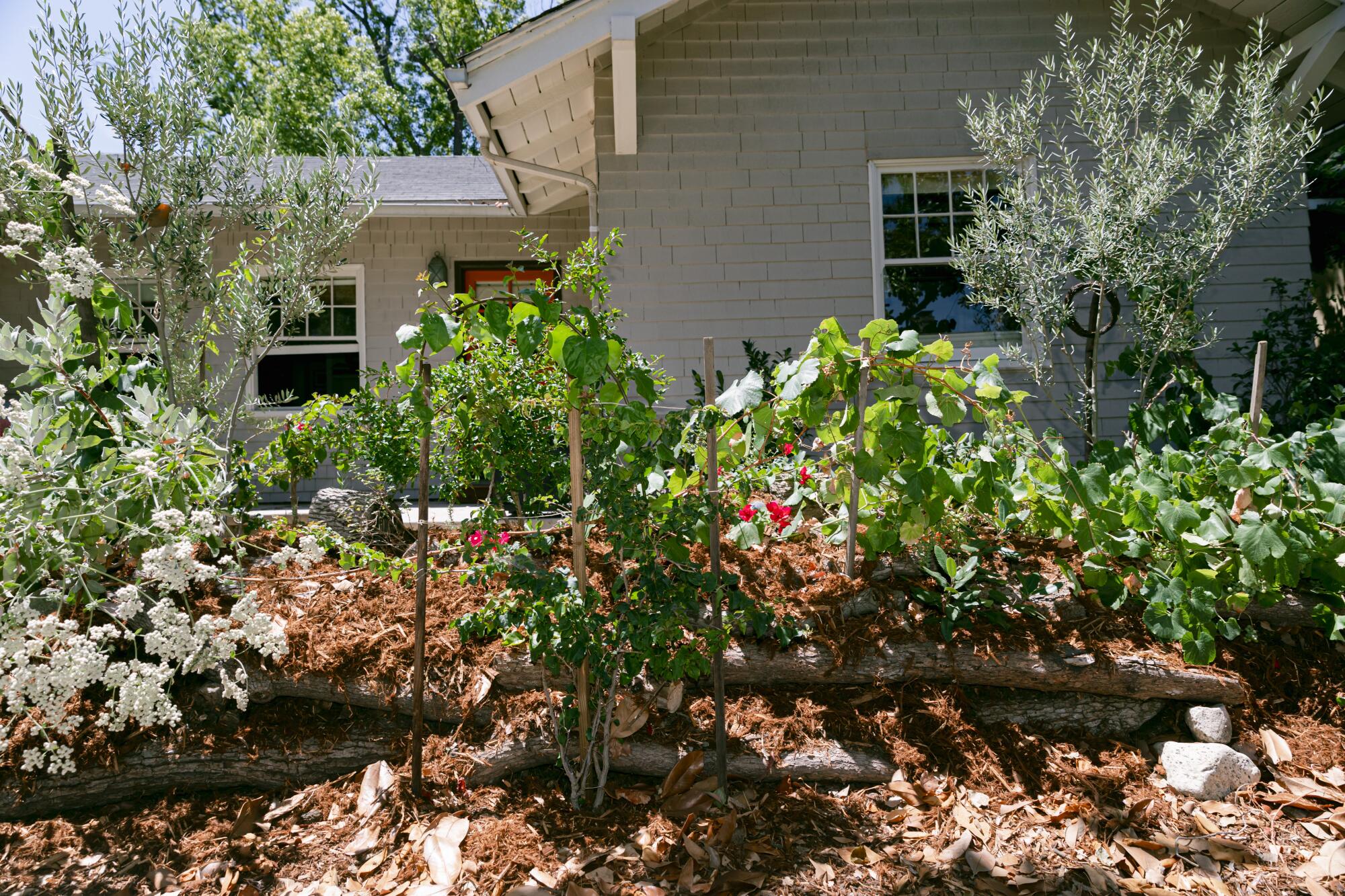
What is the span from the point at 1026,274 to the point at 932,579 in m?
2.46

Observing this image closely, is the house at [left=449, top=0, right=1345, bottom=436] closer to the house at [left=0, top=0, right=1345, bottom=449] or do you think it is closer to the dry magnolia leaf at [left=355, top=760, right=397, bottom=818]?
the house at [left=0, top=0, right=1345, bottom=449]

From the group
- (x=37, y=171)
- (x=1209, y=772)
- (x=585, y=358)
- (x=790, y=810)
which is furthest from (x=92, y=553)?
(x=1209, y=772)

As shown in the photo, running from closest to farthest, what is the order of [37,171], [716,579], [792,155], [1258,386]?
[716,579] < [37,171] < [1258,386] < [792,155]

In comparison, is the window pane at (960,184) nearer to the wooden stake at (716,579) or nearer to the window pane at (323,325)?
the wooden stake at (716,579)

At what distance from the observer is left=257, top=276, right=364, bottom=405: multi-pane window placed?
8305 millimetres

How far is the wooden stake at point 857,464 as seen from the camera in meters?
3.16

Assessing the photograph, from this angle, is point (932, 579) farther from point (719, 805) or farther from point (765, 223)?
point (765, 223)

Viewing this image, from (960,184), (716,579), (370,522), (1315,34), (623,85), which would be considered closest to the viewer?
(716,579)

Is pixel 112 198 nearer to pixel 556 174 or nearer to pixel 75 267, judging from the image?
pixel 75 267

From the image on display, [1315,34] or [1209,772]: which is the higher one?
[1315,34]

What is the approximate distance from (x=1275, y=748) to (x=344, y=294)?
26.6 feet

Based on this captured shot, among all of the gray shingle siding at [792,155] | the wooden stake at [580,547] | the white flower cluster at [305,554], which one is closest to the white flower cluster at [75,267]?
the white flower cluster at [305,554]

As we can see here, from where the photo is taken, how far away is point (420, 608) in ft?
9.12

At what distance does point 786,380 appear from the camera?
3.12 m
